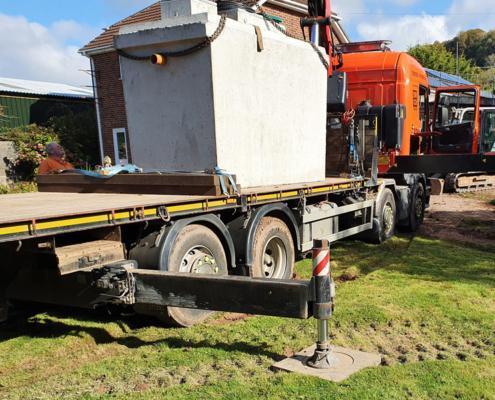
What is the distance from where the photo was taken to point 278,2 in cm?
1798

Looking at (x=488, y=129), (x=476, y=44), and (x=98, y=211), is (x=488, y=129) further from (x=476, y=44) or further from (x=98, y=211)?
(x=476, y=44)

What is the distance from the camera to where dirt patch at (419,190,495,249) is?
375 inches

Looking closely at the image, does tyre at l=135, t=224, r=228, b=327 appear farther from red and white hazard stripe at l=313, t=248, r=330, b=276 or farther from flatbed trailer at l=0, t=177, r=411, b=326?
red and white hazard stripe at l=313, t=248, r=330, b=276

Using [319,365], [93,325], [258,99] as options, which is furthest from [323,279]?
[258,99]

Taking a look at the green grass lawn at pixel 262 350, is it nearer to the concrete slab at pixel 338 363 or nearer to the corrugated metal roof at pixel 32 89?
the concrete slab at pixel 338 363

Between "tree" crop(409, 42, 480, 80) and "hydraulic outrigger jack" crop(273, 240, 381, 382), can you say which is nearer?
"hydraulic outrigger jack" crop(273, 240, 381, 382)

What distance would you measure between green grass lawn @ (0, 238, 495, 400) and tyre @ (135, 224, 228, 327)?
5.6 inches

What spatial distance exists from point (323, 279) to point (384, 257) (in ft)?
15.1

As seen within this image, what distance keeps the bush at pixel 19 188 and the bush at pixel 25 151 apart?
67 cm

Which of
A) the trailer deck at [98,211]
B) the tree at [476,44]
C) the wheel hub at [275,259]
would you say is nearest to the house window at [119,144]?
the trailer deck at [98,211]

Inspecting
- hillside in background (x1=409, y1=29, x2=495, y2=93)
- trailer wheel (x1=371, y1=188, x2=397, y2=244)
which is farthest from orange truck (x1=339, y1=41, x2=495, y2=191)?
hillside in background (x1=409, y1=29, x2=495, y2=93)

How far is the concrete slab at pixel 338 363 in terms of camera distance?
373 centimetres

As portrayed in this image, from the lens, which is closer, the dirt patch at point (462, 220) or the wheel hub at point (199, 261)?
the wheel hub at point (199, 261)

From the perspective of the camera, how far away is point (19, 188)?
16641 millimetres
